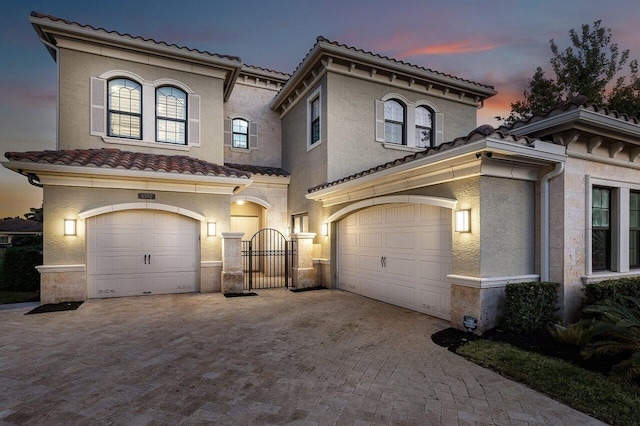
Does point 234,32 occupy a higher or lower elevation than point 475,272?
higher

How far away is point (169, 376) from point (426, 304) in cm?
536

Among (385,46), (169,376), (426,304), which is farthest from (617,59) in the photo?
(169,376)

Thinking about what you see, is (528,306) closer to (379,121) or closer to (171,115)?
(379,121)

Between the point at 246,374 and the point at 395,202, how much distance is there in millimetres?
5236

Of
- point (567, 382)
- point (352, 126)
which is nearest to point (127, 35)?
point (352, 126)

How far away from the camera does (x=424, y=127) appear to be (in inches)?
501

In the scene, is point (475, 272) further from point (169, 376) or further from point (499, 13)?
point (499, 13)

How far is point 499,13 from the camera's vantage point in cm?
1091

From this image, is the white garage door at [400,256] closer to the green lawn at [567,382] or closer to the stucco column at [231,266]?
the green lawn at [567,382]

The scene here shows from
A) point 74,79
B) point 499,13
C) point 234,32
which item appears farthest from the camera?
point 234,32

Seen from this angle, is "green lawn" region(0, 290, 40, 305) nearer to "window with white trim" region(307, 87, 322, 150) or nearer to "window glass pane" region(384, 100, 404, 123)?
"window with white trim" region(307, 87, 322, 150)

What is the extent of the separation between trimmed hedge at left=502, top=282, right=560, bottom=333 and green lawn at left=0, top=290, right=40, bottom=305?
11719 millimetres

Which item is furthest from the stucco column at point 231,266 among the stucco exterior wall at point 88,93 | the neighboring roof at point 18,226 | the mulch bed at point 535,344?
the neighboring roof at point 18,226

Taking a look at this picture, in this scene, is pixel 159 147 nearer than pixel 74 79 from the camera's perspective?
No
